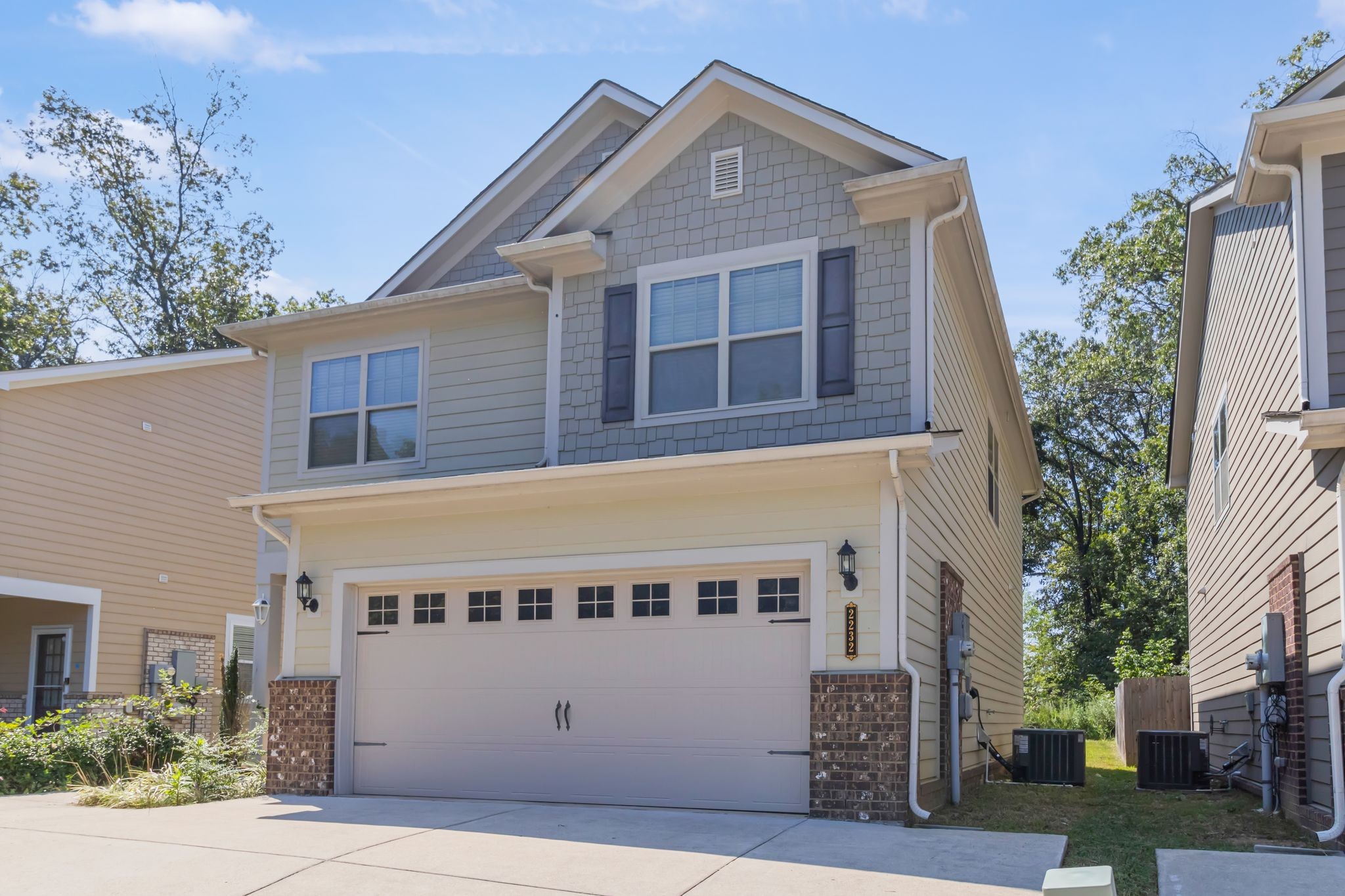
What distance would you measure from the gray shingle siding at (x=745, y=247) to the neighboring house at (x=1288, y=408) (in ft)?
9.44

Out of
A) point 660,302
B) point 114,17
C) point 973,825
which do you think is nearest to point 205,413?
point 114,17

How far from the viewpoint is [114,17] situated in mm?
22547

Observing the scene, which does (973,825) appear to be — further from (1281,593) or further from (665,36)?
(665,36)

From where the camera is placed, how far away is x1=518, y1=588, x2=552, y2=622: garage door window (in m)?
10.8

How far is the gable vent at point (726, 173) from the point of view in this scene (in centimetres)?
1101

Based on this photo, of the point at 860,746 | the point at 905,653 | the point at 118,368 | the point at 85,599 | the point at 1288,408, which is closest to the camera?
the point at 1288,408

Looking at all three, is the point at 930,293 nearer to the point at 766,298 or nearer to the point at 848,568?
the point at 766,298

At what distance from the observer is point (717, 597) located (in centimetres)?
1010

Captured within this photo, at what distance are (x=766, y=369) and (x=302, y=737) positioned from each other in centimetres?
567

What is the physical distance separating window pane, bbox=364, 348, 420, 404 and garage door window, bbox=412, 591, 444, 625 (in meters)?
2.38

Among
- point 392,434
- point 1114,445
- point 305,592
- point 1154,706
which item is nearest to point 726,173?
point 392,434

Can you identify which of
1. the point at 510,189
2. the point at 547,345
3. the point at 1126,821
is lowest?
the point at 1126,821

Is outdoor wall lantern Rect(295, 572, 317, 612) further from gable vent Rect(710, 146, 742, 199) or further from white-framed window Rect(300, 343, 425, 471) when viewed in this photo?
gable vent Rect(710, 146, 742, 199)

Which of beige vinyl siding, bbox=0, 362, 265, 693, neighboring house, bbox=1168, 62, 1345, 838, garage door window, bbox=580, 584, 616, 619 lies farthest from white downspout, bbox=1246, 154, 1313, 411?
beige vinyl siding, bbox=0, 362, 265, 693
